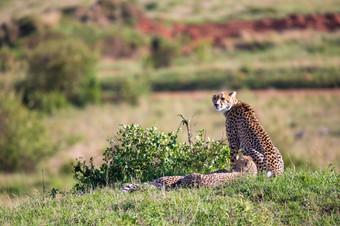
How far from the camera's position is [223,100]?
7.95 metres

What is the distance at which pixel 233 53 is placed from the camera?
42438 millimetres

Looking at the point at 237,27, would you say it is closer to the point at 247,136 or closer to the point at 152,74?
the point at 152,74

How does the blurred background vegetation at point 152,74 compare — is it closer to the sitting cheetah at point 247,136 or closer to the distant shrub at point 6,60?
the distant shrub at point 6,60

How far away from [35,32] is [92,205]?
149 feet

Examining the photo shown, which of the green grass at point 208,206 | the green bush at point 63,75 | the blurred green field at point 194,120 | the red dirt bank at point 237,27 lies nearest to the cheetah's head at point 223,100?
the green grass at point 208,206

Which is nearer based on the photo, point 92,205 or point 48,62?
point 92,205

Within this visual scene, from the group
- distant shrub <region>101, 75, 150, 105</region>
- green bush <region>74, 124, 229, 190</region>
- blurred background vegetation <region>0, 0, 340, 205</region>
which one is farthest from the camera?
distant shrub <region>101, 75, 150, 105</region>

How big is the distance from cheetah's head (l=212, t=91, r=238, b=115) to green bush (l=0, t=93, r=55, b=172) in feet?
48.1

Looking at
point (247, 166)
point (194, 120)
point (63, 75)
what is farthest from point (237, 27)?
point (247, 166)

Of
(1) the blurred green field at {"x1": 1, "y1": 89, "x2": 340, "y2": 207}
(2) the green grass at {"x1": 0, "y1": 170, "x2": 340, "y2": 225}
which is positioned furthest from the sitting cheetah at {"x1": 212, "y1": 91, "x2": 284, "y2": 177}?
(1) the blurred green field at {"x1": 1, "y1": 89, "x2": 340, "y2": 207}

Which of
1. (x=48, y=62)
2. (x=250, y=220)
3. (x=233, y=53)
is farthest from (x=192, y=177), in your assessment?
(x=233, y=53)

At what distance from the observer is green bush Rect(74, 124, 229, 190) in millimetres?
8039

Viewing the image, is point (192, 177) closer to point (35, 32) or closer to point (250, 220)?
point (250, 220)

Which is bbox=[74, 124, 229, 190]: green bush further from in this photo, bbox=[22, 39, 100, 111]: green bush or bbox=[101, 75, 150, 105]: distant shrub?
bbox=[22, 39, 100, 111]: green bush
